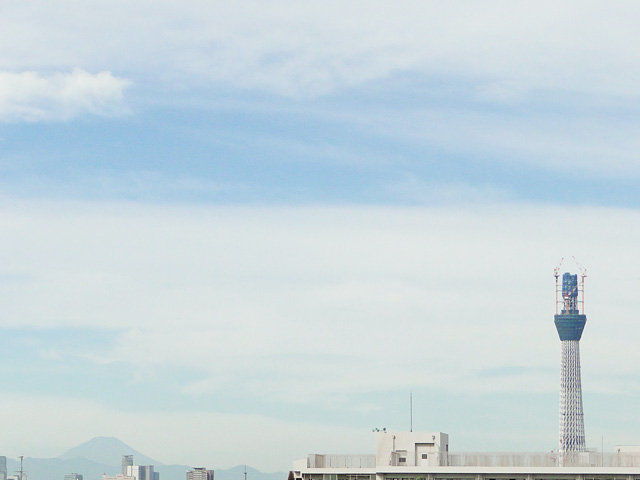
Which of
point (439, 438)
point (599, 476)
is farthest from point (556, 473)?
point (439, 438)

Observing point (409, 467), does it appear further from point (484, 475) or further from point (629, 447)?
point (629, 447)

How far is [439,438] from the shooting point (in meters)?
117

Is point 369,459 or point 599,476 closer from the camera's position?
point 599,476

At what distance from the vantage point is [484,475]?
110062 mm

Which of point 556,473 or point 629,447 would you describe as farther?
point 629,447

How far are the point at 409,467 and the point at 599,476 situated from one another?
17.9 metres

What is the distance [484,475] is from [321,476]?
633 inches

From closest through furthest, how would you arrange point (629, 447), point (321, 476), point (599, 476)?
1. point (599, 476)
2. point (321, 476)
3. point (629, 447)

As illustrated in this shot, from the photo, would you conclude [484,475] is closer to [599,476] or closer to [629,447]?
[599,476]

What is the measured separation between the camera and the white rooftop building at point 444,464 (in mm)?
108125

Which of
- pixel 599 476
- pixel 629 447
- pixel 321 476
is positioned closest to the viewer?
pixel 599 476

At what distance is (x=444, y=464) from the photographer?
113 meters

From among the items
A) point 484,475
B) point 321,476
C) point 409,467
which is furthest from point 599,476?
point 321,476

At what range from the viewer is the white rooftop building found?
108 meters
